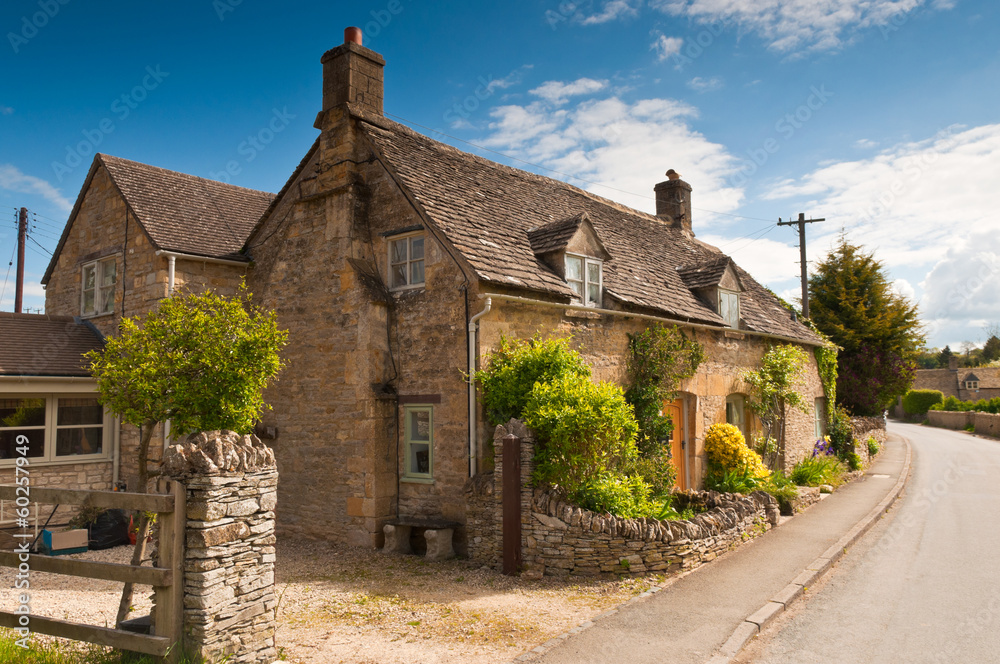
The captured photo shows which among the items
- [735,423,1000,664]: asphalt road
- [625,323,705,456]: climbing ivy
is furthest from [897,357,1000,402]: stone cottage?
[625,323,705,456]: climbing ivy

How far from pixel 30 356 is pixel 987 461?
96.5 ft

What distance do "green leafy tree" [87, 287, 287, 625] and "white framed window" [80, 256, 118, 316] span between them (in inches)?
319

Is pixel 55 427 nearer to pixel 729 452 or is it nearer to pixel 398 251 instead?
pixel 398 251

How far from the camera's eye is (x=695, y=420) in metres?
14.4

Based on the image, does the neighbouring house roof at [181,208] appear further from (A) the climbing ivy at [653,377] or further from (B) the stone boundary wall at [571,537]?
(A) the climbing ivy at [653,377]

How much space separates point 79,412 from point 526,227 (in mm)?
10140

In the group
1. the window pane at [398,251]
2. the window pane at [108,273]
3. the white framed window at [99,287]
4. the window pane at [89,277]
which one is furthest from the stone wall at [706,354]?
the window pane at [89,277]

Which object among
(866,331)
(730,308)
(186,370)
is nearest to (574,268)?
(730,308)

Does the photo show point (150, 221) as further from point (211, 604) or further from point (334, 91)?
point (211, 604)

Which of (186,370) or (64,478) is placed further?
(64,478)

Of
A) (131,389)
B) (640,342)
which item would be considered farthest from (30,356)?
(640,342)

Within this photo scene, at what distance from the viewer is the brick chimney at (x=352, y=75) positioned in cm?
1284

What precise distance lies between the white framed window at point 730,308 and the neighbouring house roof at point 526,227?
1.42 feet

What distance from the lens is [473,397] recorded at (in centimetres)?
1041
